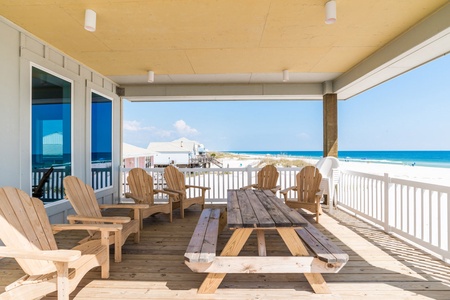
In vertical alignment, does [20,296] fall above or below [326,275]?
above

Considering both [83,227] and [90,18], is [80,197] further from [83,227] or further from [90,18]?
[90,18]

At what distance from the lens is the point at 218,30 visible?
3291 mm

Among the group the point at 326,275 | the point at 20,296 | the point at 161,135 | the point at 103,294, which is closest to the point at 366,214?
the point at 326,275

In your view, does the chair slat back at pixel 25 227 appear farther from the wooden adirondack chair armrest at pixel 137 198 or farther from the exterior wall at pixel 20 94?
the wooden adirondack chair armrest at pixel 137 198

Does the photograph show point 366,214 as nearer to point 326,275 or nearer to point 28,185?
point 326,275

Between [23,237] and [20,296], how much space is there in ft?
1.58

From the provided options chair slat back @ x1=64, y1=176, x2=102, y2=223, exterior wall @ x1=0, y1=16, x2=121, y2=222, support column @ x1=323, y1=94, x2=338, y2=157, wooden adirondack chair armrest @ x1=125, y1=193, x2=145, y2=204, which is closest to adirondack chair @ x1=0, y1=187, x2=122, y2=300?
chair slat back @ x1=64, y1=176, x2=102, y2=223

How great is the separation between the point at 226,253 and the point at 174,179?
3.00 metres

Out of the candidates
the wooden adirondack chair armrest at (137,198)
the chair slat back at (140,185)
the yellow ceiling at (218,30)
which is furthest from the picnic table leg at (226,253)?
the chair slat back at (140,185)

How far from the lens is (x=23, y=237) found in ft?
6.59

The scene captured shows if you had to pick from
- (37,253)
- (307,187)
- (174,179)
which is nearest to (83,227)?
(37,253)

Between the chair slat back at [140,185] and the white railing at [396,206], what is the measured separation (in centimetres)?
370

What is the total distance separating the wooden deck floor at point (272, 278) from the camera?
2.16 meters

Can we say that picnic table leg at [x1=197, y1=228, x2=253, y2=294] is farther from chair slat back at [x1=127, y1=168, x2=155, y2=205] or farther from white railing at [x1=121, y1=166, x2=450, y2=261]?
chair slat back at [x1=127, y1=168, x2=155, y2=205]
